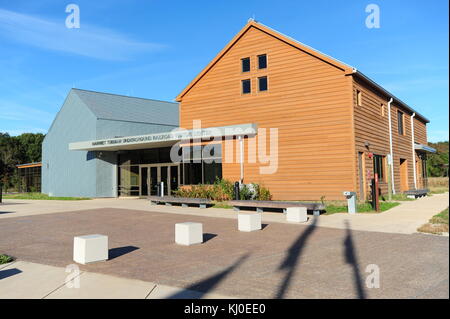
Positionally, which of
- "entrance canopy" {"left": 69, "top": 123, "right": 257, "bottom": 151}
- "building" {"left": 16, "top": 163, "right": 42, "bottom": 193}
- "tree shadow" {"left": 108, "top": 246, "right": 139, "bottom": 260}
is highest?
"entrance canopy" {"left": 69, "top": 123, "right": 257, "bottom": 151}

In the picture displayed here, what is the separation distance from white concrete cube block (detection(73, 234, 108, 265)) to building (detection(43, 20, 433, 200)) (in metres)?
11.9

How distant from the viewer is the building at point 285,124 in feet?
57.4

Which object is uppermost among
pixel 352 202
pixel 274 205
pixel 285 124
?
pixel 285 124

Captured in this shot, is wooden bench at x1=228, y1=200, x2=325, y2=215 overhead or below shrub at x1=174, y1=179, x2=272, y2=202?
below

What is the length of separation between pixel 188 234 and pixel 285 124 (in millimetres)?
11690

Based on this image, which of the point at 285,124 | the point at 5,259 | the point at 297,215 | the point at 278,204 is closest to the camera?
the point at 5,259

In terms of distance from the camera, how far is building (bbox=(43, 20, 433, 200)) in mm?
17484

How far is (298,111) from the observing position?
18.6 m

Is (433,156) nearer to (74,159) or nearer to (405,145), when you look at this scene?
(405,145)

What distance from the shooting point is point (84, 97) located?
3042 cm

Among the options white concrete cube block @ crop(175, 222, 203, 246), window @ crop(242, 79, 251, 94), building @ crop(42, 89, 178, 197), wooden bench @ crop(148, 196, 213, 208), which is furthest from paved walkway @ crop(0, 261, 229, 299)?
building @ crop(42, 89, 178, 197)

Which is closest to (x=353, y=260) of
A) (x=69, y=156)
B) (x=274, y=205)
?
(x=274, y=205)

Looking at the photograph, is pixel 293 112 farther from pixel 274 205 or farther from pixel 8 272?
pixel 8 272

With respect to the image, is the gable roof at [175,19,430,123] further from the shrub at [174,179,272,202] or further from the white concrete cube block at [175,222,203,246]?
the white concrete cube block at [175,222,203,246]
